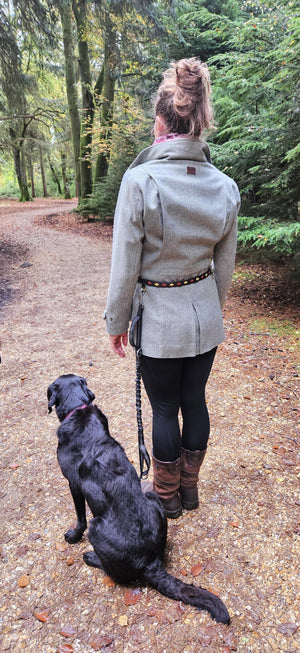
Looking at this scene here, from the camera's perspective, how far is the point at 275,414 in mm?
3348

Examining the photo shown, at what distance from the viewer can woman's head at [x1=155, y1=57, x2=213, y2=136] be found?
1475 millimetres

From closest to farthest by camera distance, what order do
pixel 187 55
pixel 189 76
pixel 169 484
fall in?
1. pixel 189 76
2. pixel 169 484
3. pixel 187 55

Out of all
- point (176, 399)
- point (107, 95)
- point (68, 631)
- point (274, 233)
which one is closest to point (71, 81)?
point (107, 95)

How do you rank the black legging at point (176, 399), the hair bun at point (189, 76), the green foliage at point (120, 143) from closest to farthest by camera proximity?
the hair bun at point (189, 76) < the black legging at point (176, 399) < the green foliage at point (120, 143)

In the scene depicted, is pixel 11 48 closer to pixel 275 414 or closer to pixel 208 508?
pixel 275 414

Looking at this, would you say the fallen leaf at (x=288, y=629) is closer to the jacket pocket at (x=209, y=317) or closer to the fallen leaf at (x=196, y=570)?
the fallen leaf at (x=196, y=570)

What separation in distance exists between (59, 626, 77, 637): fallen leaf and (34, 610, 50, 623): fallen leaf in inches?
4.1

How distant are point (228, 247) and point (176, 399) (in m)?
0.85

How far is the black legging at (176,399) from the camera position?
5.95 feet

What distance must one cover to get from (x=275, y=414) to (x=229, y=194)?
7.62ft

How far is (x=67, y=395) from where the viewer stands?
222cm

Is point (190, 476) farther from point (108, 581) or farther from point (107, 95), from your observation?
point (107, 95)

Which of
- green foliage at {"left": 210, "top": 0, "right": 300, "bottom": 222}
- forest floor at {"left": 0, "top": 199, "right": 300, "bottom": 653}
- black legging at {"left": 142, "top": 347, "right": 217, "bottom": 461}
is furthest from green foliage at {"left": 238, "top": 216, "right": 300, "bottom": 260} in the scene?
A: black legging at {"left": 142, "top": 347, "right": 217, "bottom": 461}

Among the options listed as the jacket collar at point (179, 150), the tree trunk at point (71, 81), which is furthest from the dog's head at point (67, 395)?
the tree trunk at point (71, 81)
